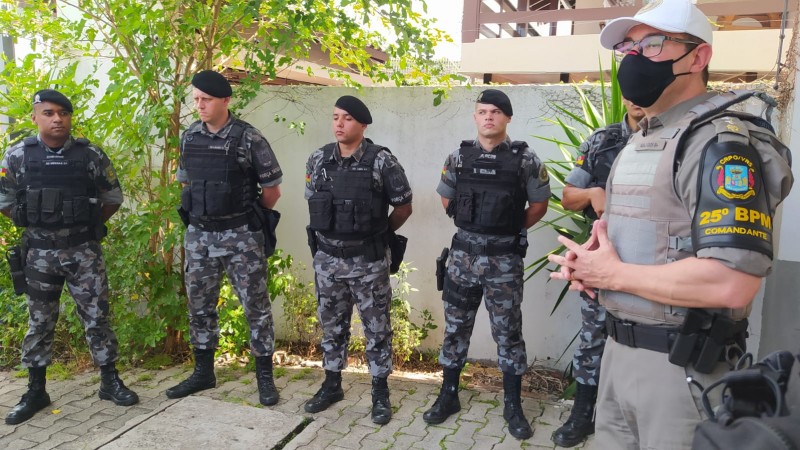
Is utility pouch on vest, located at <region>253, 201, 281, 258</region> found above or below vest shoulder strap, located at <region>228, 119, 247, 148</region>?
below

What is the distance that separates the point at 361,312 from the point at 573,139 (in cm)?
171

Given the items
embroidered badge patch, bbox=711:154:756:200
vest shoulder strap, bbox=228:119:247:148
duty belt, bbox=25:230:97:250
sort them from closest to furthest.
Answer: embroidered badge patch, bbox=711:154:756:200, duty belt, bbox=25:230:97:250, vest shoulder strap, bbox=228:119:247:148

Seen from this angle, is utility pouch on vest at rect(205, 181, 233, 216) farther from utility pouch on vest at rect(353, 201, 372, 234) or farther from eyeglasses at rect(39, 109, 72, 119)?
eyeglasses at rect(39, 109, 72, 119)

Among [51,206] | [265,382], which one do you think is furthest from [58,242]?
[265,382]

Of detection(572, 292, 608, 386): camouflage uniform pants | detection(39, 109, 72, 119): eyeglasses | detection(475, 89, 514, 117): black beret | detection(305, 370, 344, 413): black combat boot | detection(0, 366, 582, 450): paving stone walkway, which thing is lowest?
detection(0, 366, 582, 450): paving stone walkway

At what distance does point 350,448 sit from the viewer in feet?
10.4

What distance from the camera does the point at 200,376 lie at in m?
3.89

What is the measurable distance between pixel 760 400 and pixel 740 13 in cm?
782

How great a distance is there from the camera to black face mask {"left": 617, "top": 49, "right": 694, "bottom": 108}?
5.31 ft

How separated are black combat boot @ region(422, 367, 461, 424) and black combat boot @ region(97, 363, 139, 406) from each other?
186 cm

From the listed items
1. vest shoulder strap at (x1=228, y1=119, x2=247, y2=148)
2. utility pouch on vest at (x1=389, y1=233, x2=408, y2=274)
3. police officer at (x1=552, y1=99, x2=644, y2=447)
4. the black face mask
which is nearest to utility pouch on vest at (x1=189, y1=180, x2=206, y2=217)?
vest shoulder strap at (x1=228, y1=119, x2=247, y2=148)

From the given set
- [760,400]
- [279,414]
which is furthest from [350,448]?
[760,400]

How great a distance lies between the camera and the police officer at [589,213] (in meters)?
3.15

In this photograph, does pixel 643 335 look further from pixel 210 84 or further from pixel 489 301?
pixel 210 84
